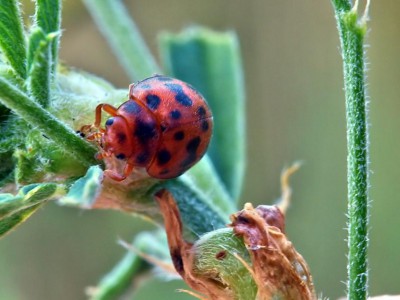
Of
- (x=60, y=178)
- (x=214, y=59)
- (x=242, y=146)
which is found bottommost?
(x=60, y=178)

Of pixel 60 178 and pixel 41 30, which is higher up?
pixel 41 30

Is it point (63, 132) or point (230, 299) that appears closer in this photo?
point (63, 132)

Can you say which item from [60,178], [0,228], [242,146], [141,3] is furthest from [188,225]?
[141,3]

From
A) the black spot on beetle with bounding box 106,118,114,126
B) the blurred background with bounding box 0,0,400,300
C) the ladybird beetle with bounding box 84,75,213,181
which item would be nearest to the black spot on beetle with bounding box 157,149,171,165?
the ladybird beetle with bounding box 84,75,213,181

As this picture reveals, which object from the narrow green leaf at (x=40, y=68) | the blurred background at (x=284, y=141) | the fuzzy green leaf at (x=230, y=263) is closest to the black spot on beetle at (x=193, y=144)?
the fuzzy green leaf at (x=230, y=263)

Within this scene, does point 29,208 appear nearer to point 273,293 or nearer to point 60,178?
point 60,178

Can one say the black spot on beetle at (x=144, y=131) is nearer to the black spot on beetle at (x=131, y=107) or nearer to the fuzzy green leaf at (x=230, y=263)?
the black spot on beetle at (x=131, y=107)

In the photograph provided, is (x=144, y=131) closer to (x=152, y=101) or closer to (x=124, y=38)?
(x=152, y=101)
